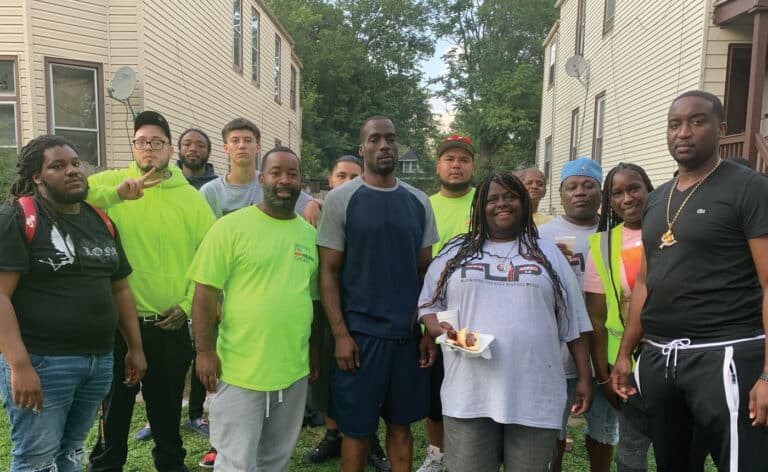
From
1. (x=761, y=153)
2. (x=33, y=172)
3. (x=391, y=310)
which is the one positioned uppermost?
(x=761, y=153)

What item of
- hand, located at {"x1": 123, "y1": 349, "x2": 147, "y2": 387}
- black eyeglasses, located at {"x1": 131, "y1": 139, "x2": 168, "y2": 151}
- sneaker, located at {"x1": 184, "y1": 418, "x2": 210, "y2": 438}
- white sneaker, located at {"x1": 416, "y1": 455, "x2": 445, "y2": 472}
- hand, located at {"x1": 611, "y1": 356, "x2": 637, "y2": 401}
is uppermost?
black eyeglasses, located at {"x1": 131, "y1": 139, "x2": 168, "y2": 151}

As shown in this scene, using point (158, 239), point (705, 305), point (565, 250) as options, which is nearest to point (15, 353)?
point (158, 239)

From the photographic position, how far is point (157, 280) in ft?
10.6

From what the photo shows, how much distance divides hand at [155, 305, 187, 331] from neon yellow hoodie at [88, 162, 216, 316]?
1.1 inches

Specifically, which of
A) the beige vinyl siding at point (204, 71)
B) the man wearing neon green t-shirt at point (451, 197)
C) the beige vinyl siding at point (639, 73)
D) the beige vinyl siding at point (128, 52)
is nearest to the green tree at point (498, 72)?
the beige vinyl siding at point (639, 73)

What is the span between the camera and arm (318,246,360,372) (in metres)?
2.95

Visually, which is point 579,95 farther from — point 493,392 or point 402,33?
point 402,33

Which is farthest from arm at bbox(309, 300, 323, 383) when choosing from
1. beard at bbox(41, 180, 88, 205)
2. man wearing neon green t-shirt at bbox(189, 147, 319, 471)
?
beard at bbox(41, 180, 88, 205)

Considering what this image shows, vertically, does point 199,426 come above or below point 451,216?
below

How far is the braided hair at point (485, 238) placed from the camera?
2.55 meters

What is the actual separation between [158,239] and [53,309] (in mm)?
848

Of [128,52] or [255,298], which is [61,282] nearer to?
[255,298]

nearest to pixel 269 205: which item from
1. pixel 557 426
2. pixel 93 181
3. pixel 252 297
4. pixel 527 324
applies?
pixel 252 297

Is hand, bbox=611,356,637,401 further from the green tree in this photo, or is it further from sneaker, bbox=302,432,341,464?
the green tree
